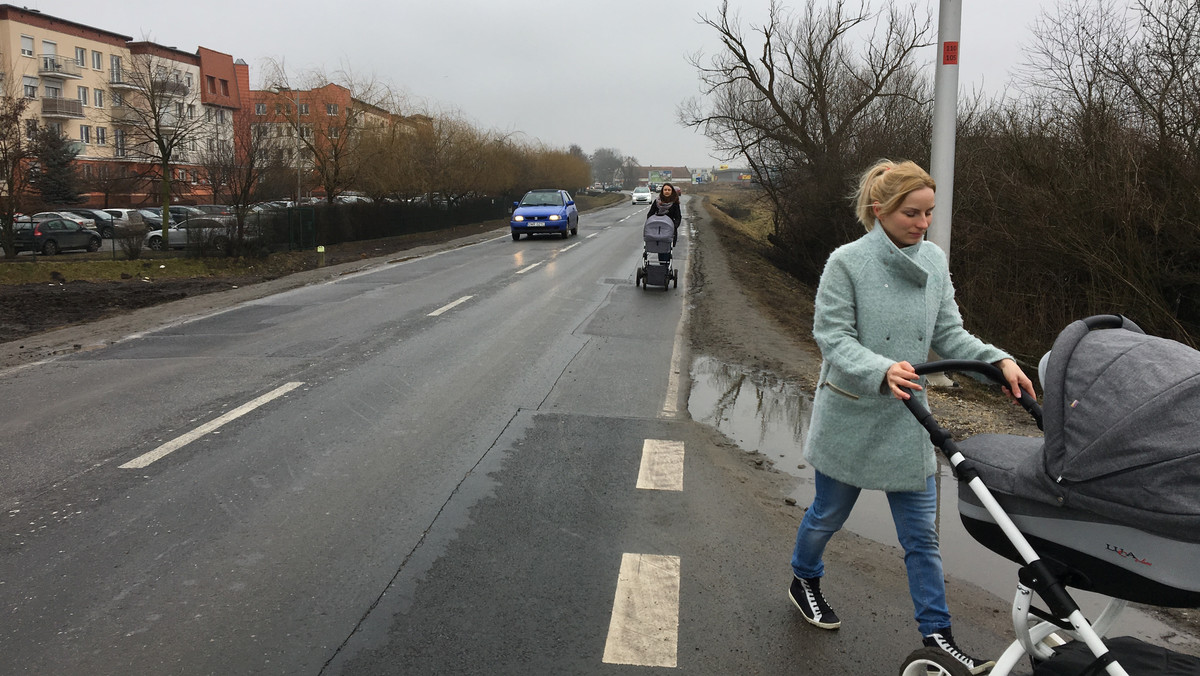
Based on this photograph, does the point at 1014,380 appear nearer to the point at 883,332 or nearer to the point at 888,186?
the point at 883,332

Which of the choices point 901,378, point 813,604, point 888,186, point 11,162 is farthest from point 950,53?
point 11,162

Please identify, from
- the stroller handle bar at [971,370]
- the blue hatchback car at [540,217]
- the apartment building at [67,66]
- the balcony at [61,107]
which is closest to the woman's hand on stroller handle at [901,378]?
the stroller handle bar at [971,370]

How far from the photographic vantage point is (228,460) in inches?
244

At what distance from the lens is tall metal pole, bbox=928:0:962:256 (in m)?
8.46

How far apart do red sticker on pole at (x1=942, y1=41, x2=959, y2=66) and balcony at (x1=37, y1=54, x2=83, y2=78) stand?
7412 centimetres

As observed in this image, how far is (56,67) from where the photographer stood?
221 feet

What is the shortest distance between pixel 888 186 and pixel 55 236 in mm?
31666

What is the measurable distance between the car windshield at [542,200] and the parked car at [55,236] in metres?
14.8

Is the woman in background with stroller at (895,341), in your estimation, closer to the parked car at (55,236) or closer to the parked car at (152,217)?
the parked car at (55,236)

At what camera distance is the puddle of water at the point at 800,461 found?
430cm

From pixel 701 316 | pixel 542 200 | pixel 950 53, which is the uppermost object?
pixel 950 53

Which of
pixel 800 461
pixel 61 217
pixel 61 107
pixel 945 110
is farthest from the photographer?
pixel 61 107

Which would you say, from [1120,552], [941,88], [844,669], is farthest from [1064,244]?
[1120,552]

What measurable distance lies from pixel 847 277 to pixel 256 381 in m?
6.91
